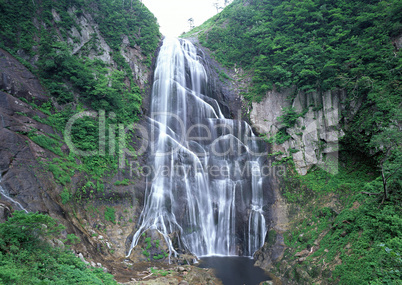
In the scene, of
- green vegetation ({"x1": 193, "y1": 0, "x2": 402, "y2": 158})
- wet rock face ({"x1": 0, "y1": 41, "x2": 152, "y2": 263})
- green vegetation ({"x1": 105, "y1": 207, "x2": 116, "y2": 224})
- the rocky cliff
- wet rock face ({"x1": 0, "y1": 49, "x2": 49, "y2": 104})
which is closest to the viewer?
wet rock face ({"x1": 0, "y1": 41, "x2": 152, "y2": 263})

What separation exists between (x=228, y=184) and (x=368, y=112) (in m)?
10.1

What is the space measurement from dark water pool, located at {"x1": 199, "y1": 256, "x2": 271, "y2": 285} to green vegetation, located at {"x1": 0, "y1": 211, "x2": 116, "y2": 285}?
6.68 metres

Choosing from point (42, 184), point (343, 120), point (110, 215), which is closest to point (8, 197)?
point (42, 184)

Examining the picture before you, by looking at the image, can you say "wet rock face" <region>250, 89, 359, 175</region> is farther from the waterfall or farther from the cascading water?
the waterfall

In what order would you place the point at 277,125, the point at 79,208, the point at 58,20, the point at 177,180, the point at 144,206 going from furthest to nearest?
the point at 277,125
the point at 58,20
the point at 177,180
the point at 144,206
the point at 79,208

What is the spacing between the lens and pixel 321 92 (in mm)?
17484

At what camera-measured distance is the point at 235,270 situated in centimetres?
1209

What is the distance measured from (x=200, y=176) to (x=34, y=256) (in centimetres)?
1092

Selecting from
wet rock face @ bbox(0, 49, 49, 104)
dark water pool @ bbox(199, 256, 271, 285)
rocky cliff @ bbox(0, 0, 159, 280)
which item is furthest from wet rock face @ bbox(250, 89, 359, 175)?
wet rock face @ bbox(0, 49, 49, 104)

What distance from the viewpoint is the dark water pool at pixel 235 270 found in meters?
11.0

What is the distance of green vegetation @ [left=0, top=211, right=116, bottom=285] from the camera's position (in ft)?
17.6

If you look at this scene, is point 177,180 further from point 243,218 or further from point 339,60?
point 339,60

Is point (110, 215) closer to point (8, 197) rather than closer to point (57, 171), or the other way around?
point (57, 171)

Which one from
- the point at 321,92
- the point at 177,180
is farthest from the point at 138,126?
Answer: the point at 321,92
